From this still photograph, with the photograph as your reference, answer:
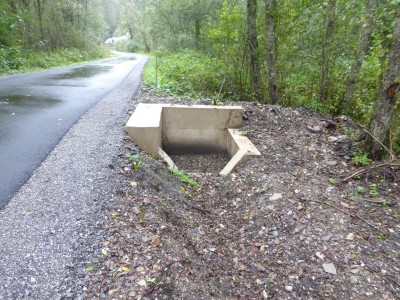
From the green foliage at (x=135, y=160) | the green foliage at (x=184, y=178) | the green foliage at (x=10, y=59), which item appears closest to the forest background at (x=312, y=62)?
the green foliage at (x=10, y=59)

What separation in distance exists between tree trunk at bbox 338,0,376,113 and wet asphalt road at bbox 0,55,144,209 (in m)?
5.44

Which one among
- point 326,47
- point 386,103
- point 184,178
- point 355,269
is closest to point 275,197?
point 355,269

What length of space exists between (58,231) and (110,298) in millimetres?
810

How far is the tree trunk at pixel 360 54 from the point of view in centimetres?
496

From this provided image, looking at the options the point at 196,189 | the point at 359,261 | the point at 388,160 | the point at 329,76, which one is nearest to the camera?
the point at 359,261

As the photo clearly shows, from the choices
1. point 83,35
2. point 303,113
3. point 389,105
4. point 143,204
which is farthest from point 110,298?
point 83,35

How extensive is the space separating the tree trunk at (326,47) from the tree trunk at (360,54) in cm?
46

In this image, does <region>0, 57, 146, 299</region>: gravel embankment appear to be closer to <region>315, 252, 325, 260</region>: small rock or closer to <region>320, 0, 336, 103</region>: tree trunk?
<region>315, 252, 325, 260</region>: small rock

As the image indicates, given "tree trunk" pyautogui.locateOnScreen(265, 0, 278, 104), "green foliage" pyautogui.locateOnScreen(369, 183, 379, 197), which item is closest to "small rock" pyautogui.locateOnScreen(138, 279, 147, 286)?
"green foliage" pyautogui.locateOnScreen(369, 183, 379, 197)

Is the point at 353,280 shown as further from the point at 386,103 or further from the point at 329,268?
the point at 386,103

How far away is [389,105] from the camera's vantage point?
13.0 feet

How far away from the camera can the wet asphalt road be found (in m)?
3.30

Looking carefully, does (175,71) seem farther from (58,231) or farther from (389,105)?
(58,231)

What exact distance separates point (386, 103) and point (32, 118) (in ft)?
18.9
